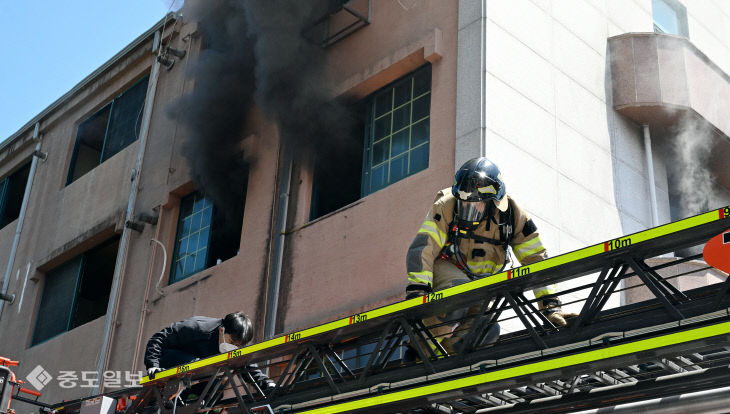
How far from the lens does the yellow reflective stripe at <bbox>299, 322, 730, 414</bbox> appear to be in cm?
517

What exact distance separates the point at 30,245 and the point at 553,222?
11933 mm

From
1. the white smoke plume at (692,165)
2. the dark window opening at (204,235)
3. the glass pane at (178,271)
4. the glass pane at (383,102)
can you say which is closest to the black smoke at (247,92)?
the dark window opening at (204,235)

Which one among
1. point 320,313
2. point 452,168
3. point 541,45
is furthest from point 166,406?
point 541,45

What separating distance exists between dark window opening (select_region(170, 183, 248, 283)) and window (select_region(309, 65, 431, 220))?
1768 millimetres

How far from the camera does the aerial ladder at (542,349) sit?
5387 millimetres

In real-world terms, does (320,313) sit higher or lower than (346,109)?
lower

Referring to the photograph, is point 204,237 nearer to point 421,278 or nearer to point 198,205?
point 198,205

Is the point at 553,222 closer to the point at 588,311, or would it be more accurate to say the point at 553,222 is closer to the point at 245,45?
the point at 588,311

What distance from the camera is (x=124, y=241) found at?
1512 centimetres

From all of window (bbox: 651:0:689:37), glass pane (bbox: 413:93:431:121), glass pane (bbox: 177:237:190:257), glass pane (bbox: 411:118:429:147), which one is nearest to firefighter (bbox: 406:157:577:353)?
glass pane (bbox: 411:118:429:147)

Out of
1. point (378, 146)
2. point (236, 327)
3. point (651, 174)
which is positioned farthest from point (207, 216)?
point (651, 174)

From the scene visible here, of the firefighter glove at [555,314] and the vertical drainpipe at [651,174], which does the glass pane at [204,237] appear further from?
the firefighter glove at [555,314]

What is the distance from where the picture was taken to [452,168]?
10023 mm

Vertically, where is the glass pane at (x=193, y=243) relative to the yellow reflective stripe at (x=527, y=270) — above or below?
above
